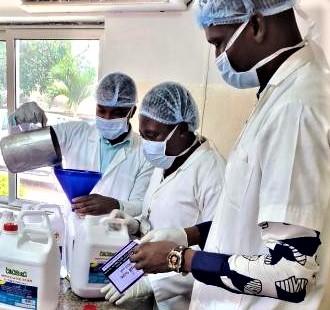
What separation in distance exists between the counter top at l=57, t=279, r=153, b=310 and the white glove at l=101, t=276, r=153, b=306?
17mm

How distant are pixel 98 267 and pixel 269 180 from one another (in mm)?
596

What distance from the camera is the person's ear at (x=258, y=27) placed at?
82 cm

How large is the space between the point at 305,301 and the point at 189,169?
0.68 meters

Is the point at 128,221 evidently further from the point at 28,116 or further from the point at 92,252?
the point at 28,116

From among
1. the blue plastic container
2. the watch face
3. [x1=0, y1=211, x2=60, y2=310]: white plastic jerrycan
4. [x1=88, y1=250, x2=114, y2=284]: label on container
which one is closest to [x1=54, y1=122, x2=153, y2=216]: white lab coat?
the blue plastic container

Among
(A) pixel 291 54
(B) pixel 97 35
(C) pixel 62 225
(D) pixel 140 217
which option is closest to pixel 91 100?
(B) pixel 97 35

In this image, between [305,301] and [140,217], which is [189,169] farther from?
[305,301]

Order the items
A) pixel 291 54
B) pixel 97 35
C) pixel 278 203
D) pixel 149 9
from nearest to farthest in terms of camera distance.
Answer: pixel 278 203 → pixel 291 54 → pixel 149 9 → pixel 97 35

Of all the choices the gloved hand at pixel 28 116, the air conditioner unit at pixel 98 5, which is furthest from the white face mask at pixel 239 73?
the gloved hand at pixel 28 116

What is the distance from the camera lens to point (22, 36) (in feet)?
8.48

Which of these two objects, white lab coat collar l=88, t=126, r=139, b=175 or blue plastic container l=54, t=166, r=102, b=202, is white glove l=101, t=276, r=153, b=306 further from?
white lab coat collar l=88, t=126, r=139, b=175

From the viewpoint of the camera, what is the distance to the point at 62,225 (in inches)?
50.8

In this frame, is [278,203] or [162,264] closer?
[278,203]

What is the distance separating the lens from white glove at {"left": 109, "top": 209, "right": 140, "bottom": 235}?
1234mm
